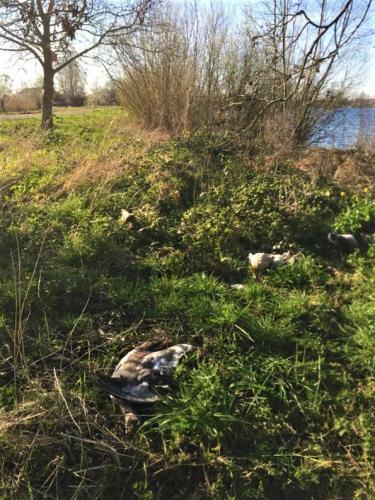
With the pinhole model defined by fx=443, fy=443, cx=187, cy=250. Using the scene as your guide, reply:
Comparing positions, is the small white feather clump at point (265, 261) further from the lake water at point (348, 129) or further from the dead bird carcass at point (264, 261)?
the lake water at point (348, 129)

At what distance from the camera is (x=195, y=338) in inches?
138

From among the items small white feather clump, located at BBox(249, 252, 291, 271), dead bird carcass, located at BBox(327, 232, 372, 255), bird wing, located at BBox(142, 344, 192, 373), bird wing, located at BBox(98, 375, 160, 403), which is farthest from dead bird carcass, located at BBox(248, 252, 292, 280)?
bird wing, located at BBox(98, 375, 160, 403)

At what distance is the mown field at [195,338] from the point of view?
2572 millimetres

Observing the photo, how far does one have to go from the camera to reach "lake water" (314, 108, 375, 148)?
864cm

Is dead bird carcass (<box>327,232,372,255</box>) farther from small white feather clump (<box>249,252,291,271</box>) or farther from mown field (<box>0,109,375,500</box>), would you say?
small white feather clump (<box>249,252,291,271</box>)

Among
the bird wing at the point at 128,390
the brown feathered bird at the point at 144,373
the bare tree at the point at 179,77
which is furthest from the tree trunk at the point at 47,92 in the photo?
the bird wing at the point at 128,390

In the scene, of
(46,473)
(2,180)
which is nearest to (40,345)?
(46,473)

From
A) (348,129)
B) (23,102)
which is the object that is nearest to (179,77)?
(348,129)

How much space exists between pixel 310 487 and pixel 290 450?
9.1 inches

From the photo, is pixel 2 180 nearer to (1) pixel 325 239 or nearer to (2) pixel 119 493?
(1) pixel 325 239

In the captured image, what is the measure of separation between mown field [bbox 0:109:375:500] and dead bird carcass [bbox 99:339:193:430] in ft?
0.28

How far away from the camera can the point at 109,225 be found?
5262mm

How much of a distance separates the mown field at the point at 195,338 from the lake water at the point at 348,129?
2.91m

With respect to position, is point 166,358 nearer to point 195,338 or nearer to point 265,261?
point 195,338
